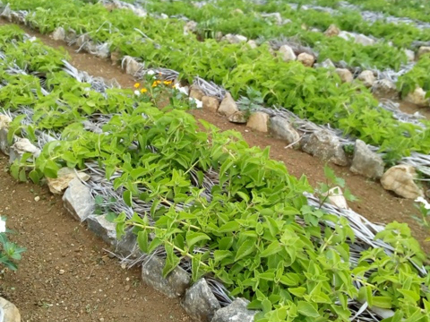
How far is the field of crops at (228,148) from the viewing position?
235 cm

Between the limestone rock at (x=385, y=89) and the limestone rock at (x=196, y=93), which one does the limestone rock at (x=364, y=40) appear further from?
the limestone rock at (x=196, y=93)

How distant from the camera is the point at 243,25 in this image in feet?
22.9

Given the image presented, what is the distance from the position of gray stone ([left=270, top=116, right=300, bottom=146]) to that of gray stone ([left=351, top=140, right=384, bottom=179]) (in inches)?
20.4

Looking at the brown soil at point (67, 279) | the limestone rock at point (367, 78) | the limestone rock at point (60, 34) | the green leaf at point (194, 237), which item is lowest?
the limestone rock at point (60, 34)

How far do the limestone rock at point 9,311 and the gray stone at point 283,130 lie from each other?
2562 mm

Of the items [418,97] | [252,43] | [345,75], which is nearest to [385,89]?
[418,97]

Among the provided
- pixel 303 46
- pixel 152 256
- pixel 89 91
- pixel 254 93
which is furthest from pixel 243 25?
pixel 152 256

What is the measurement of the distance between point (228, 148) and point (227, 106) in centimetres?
155

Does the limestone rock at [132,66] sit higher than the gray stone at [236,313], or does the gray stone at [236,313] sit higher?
the gray stone at [236,313]

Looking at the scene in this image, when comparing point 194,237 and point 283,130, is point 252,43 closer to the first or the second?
point 283,130

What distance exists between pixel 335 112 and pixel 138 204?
2.18m

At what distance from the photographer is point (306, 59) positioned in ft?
20.2

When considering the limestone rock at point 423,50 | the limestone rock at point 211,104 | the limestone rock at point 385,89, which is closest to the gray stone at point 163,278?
the limestone rock at point 211,104

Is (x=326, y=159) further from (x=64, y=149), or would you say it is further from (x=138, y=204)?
(x=64, y=149)
